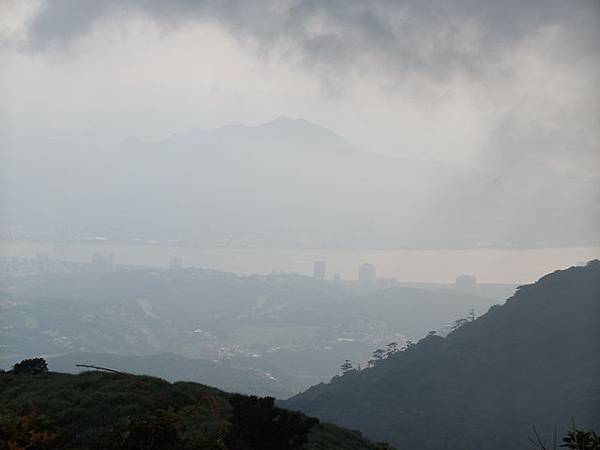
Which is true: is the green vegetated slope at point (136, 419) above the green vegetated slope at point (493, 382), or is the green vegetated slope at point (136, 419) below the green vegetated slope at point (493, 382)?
above

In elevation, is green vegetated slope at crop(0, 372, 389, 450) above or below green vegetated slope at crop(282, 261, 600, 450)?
above

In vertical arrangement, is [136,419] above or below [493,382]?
above

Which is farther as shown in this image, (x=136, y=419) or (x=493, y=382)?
(x=493, y=382)

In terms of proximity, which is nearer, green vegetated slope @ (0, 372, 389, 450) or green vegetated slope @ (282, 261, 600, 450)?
green vegetated slope @ (0, 372, 389, 450)

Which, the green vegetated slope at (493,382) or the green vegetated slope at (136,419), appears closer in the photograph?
the green vegetated slope at (136,419)
